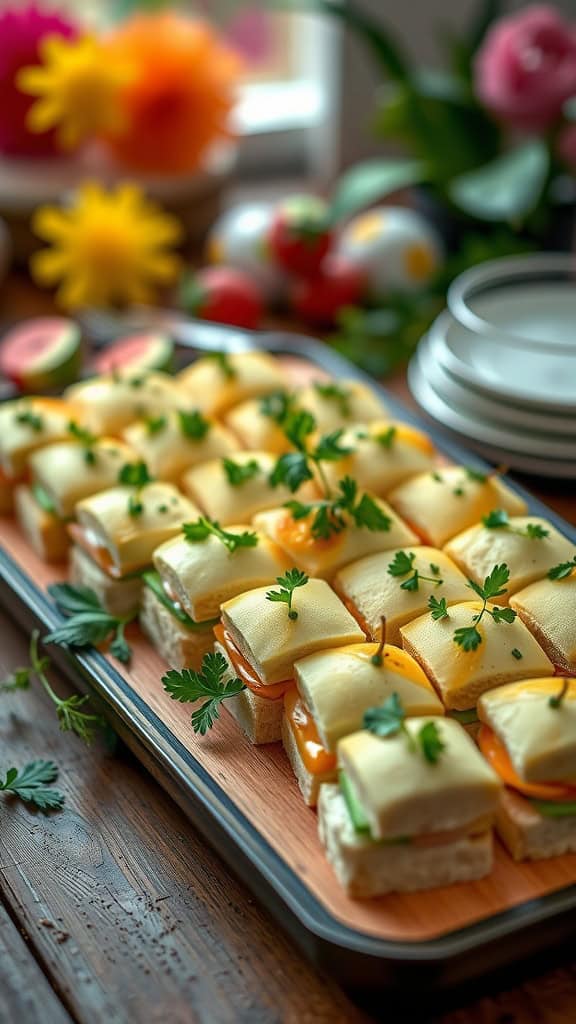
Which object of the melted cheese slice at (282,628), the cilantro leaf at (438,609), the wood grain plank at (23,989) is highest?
the cilantro leaf at (438,609)

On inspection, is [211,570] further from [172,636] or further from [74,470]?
[74,470]

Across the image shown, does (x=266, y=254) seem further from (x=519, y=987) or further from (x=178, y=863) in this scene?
(x=519, y=987)

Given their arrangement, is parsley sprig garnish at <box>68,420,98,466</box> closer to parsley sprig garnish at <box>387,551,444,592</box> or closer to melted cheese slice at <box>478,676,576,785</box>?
parsley sprig garnish at <box>387,551,444,592</box>

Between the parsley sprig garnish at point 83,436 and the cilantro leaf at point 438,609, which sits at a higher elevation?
the cilantro leaf at point 438,609

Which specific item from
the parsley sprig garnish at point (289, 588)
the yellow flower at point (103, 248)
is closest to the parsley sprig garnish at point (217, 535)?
the parsley sprig garnish at point (289, 588)

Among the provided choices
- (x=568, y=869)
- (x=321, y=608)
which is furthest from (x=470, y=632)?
(x=568, y=869)

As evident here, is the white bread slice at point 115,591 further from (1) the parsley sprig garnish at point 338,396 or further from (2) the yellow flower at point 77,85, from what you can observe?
(2) the yellow flower at point 77,85

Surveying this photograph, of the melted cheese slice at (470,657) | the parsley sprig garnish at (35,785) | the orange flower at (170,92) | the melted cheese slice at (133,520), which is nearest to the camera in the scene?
the melted cheese slice at (470,657)
